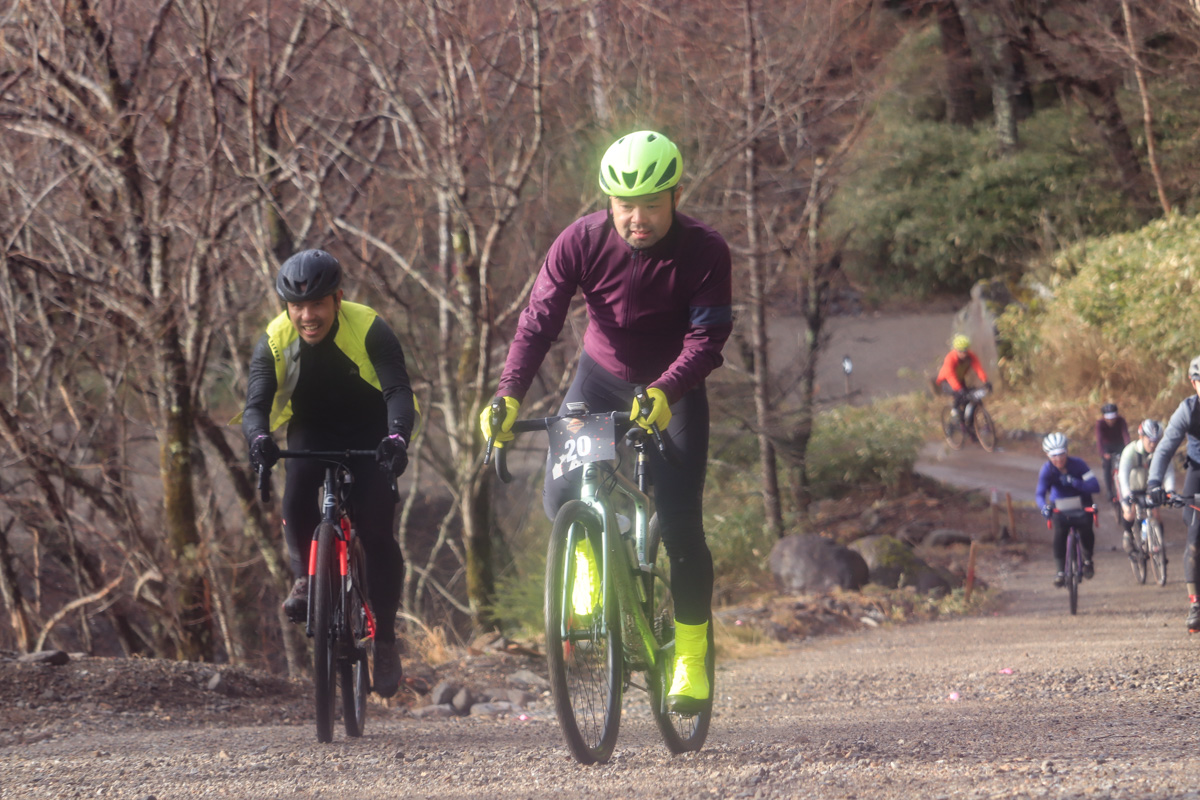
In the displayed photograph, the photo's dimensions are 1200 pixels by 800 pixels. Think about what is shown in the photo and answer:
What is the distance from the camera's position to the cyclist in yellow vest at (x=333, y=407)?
16.1ft

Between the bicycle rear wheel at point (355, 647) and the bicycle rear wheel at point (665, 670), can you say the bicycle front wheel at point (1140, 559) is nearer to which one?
the bicycle rear wheel at point (665, 670)

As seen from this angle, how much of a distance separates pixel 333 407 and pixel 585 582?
1726 mm

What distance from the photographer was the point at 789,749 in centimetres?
440

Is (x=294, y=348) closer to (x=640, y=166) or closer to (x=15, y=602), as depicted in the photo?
(x=640, y=166)

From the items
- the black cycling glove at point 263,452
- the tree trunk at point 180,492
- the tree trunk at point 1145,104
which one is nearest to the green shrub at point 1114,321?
the tree trunk at point 1145,104

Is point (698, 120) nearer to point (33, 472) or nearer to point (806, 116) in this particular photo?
point (806, 116)

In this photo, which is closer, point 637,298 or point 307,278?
point 637,298

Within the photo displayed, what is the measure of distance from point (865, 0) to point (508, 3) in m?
4.98

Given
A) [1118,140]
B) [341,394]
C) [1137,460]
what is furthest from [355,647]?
[1118,140]

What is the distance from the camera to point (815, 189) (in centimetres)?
1373

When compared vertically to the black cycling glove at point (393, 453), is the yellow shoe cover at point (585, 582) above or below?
below

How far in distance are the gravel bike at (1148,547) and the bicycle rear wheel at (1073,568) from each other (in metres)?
0.99

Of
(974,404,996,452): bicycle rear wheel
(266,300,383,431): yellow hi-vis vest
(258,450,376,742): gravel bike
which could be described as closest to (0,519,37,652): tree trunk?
(258,450,376,742): gravel bike

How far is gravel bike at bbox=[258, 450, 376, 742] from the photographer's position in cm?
482
